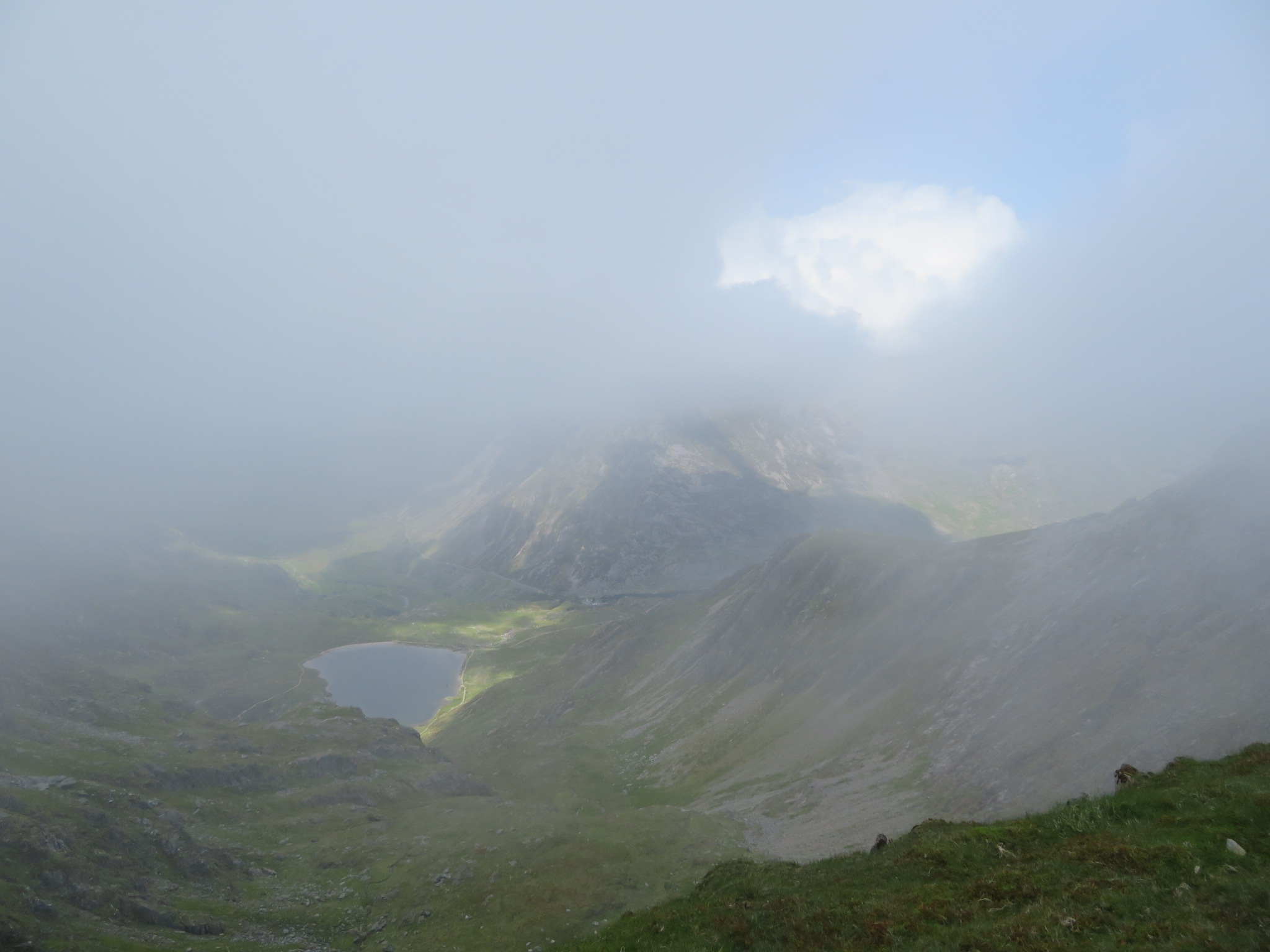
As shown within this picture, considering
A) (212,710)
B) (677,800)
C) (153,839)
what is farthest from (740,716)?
(212,710)

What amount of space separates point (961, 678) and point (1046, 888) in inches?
3162

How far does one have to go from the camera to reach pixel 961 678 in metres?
89.0

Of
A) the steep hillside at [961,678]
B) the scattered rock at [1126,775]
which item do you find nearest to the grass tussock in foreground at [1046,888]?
the scattered rock at [1126,775]

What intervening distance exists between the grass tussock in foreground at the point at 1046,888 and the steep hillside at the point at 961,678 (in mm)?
43315

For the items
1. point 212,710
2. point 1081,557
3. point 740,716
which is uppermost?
point 212,710

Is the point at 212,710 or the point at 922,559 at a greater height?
the point at 212,710

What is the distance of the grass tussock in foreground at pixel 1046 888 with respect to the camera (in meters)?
15.7

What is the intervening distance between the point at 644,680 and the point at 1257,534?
11905 centimetres

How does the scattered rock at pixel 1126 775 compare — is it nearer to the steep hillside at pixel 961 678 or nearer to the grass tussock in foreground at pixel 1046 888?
the grass tussock in foreground at pixel 1046 888

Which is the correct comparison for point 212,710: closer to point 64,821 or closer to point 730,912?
point 64,821

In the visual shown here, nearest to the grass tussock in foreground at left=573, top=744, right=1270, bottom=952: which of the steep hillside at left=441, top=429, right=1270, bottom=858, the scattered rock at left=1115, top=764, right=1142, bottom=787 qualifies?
the scattered rock at left=1115, top=764, right=1142, bottom=787

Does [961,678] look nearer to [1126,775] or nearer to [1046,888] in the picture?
[1126,775]

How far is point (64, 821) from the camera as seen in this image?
5706cm

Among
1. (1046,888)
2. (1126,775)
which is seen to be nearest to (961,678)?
(1126,775)
